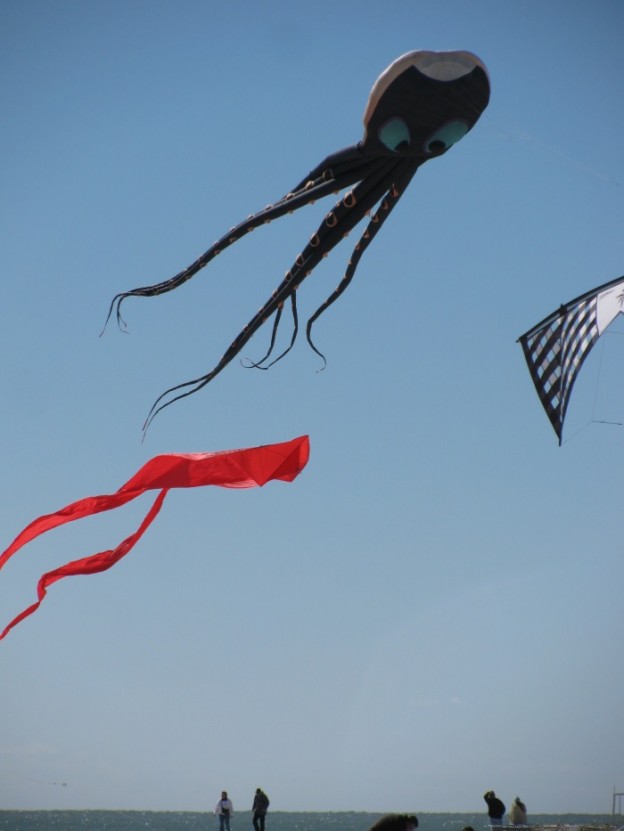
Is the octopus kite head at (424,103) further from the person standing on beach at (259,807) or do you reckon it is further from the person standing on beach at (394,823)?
the person standing on beach at (259,807)

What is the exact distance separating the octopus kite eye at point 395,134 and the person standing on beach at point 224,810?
54.9 feet

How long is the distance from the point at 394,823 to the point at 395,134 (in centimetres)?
593

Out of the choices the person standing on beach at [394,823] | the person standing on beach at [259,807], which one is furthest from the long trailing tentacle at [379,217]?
the person standing on beach at [259,807]

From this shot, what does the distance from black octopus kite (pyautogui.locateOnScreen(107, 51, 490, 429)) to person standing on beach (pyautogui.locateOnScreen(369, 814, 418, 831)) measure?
17.5ft

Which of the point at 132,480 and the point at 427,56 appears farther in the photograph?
the point at 132,480

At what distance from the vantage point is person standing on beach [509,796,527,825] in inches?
609

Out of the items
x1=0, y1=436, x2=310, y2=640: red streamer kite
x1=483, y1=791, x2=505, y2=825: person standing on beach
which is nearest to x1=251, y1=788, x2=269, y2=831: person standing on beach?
x1=483, y1=791, x2=505, y2=825: person standing on beach

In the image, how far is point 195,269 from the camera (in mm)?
9281

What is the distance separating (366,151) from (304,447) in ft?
17.1

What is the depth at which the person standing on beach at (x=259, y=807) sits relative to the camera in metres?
20.7

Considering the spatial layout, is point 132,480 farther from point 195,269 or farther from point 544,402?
point 544,402

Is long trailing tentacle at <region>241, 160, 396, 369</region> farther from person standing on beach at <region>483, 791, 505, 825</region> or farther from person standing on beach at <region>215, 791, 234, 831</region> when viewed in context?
person standing on beach at <region>215, 791, 234, 831</region>

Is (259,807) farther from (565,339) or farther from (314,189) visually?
(314,189)

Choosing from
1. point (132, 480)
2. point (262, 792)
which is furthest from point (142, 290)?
point (262, 792)
